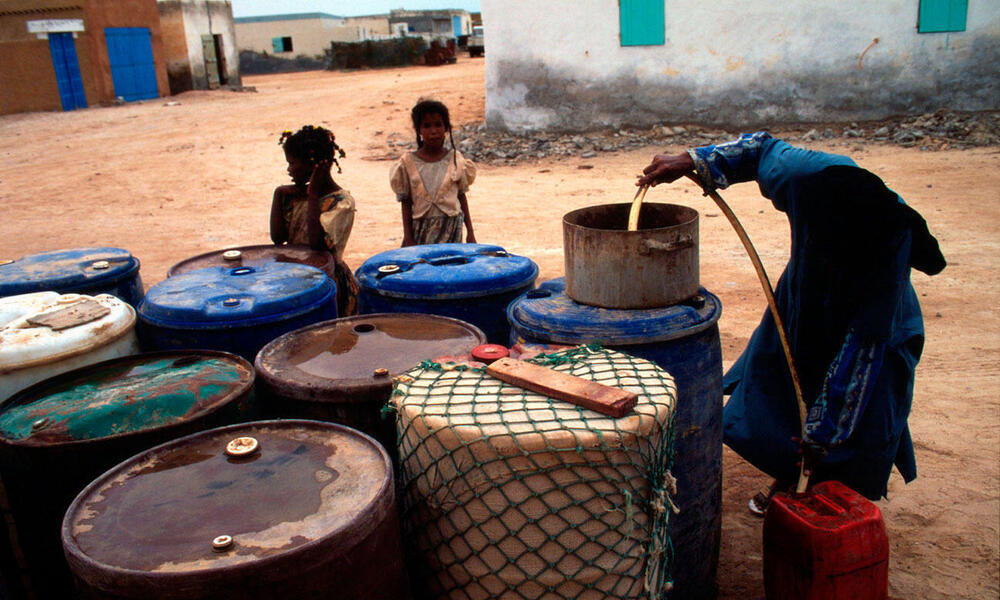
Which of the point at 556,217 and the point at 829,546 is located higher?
the point at 829,546

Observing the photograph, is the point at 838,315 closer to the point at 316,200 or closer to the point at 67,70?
the point at 316,200

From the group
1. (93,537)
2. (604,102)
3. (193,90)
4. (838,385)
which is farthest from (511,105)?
(193,90)

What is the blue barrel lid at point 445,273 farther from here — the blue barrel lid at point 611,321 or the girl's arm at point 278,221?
the girl's arm at point 278,221

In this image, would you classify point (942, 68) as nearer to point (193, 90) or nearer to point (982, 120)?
point (982, 120)

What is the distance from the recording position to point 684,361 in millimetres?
2262

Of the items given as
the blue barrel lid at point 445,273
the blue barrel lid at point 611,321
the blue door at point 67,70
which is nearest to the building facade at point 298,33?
the blue door at point 67,70

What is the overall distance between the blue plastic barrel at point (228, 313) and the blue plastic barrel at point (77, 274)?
41 centimetres

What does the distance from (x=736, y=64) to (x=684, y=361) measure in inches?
442

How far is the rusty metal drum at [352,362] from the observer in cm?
216

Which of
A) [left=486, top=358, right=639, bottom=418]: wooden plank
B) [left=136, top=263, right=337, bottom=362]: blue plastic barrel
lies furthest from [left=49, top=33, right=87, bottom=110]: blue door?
[left=486, top=358, right=639, bottom=418]: wooden plank

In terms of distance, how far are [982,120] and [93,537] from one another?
43.5ft

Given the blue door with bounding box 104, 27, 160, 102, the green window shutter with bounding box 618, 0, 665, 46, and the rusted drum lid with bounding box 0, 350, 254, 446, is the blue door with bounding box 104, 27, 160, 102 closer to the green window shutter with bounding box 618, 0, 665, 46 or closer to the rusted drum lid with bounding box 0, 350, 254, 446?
the green window shutter with bounding box 618, 0, 665, 46

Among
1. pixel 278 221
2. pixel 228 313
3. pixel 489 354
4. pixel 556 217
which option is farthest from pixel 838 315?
pixel 556 217

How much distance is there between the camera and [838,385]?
7.98ft
